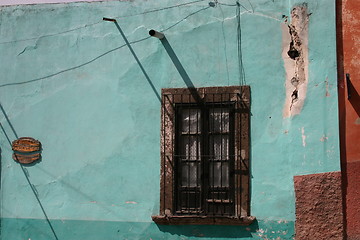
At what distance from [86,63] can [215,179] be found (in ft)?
7.11

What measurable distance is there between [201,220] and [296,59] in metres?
2.15

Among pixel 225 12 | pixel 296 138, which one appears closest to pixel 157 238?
pixel 296 138

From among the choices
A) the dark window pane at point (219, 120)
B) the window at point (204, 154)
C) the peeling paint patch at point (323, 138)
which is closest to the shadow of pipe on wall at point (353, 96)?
the peeling paint patch at point (323, 138)

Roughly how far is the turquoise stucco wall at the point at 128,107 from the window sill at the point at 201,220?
77 mm

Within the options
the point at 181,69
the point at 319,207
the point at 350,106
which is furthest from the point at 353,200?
the point at 181,69

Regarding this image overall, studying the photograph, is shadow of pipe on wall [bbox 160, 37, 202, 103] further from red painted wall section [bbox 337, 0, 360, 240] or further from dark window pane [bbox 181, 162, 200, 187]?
red painted wall section [bbox 337, 0, 360, 240]

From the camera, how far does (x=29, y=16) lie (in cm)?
768

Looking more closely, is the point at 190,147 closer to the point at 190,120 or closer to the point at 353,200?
the point at 190,120

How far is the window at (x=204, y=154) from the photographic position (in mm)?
6918

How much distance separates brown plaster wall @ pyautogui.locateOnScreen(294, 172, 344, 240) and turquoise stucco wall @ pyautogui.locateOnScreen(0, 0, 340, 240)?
0.38 ft

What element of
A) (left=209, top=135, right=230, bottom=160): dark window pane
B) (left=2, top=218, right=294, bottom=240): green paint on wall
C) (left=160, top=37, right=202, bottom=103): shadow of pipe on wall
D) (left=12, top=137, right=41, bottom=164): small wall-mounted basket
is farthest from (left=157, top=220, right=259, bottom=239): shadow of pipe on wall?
(left=12, top=137, right=41, bottom=164): small wall-mounted basket

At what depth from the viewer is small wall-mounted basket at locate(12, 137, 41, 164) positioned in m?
7.53

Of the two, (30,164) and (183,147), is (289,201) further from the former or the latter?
(30,164)

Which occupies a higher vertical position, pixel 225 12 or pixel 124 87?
pixel 225 12
